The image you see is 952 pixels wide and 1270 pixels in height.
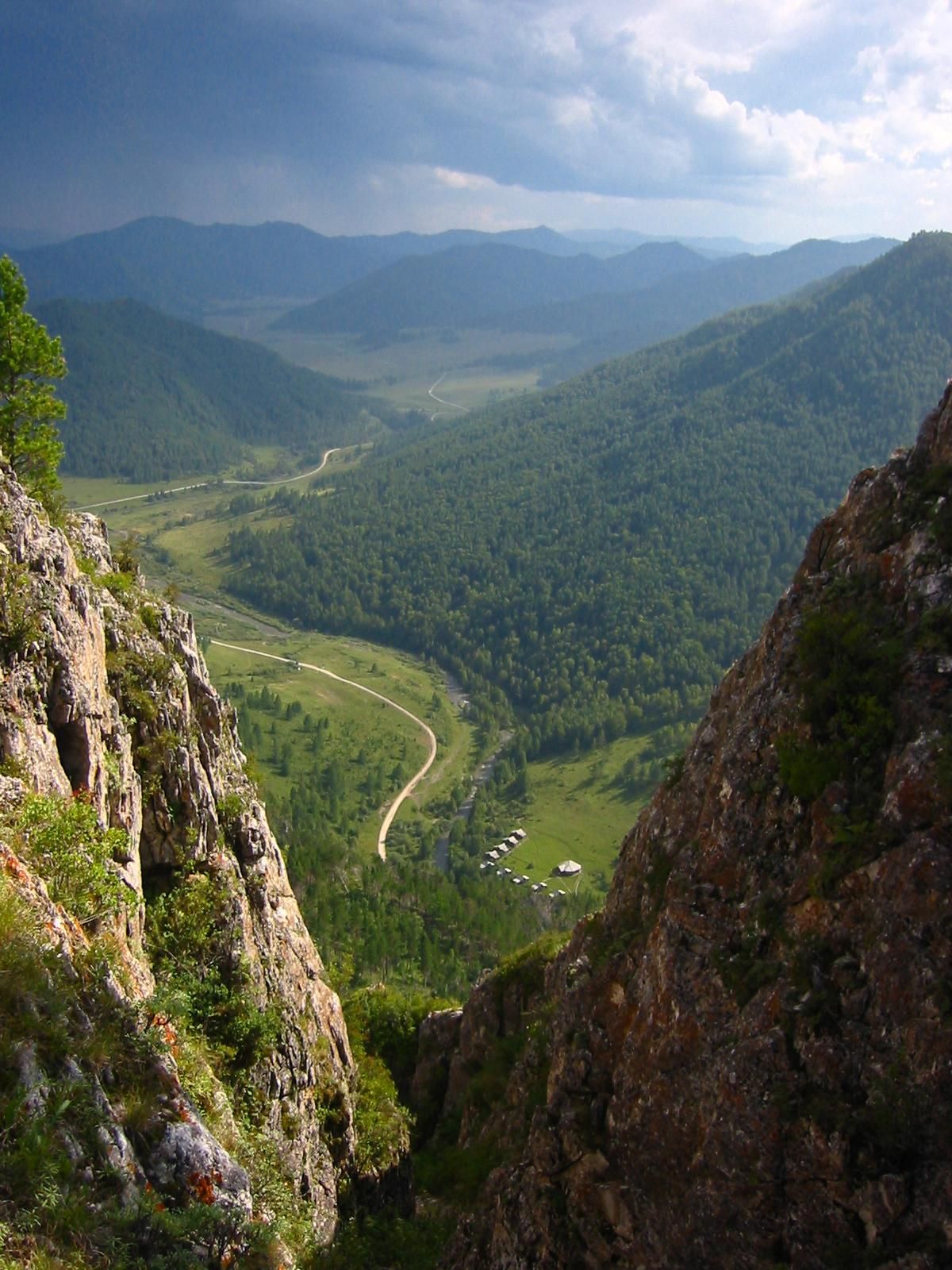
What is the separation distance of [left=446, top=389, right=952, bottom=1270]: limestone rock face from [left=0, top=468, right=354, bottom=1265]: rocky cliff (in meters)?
9.14

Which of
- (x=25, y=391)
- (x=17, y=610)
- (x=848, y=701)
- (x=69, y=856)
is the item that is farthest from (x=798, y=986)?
(x=25, y=391)

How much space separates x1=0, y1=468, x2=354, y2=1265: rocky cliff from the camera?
14578 mm

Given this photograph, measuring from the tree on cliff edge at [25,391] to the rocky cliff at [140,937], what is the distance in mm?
3052

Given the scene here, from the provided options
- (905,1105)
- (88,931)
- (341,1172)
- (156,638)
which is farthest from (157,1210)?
(156,638)

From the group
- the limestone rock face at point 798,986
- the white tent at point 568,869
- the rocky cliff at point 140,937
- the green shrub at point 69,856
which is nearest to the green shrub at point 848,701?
the limestone rock face at point 798,986

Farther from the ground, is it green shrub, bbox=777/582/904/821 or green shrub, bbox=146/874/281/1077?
green shrub, bbox=777/582/904/821

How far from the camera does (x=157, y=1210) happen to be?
46.2ft

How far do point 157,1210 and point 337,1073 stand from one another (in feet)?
79.6

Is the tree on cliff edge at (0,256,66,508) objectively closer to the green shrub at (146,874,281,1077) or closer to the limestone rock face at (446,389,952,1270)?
the green shrub at (146,874,281,1077)

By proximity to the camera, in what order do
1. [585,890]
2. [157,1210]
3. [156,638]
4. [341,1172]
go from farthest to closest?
[585,890], [156,638], [341,1172], [157,1210]

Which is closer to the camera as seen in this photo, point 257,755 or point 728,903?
point 728,903

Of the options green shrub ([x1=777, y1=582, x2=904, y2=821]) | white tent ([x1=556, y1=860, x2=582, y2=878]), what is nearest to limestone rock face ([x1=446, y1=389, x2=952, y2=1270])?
green shrub ([x1=777, y1=582, x2=904, y2=821])

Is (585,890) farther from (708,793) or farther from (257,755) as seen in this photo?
(708,793)

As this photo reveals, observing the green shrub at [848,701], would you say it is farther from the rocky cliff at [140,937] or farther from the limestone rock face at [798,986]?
the rocky cliff at [140,937]
